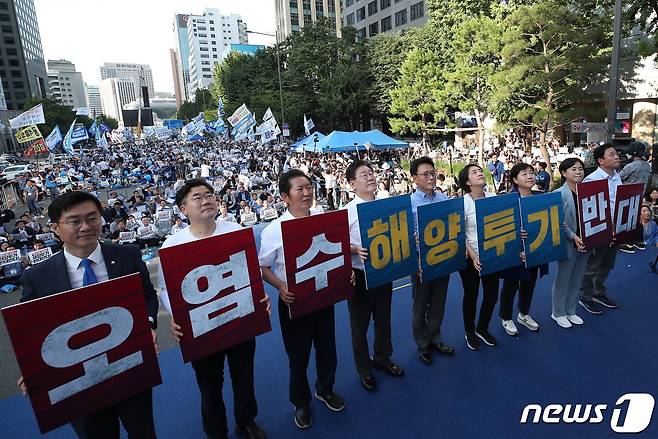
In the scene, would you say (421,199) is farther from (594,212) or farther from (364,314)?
(594,212)

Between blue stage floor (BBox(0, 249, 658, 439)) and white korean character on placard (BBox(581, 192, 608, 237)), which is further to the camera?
white korean character on placard (BBox(581, 192, 608, 237))

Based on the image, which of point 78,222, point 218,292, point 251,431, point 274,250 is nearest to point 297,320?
point 274,250

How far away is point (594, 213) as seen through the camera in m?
4.18

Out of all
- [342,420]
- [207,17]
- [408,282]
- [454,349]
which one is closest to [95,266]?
[342,420]

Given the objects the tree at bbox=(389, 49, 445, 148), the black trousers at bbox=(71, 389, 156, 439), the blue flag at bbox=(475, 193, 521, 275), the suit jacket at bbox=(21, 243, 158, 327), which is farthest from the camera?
the tree at bbox=(389, 49, 445, 148)

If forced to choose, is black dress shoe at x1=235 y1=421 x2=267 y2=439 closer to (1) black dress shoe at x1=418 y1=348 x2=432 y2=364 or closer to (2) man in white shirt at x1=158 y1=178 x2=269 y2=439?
(2) man in white shirt at x1=158 y1=178 x2=269 y2=439

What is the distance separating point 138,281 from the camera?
2307 millimetres

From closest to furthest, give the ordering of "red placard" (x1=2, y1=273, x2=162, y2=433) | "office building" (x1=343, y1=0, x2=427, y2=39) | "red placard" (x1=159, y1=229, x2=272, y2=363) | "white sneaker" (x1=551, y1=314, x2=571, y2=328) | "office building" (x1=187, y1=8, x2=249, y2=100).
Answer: "red placard" (x1=2, y1=273, x2=162, y2=433) → "red placard" (x1=159, y1=229, x2=272, y2=363) → "white sneaker" (x1=551, y1=314, x2=571, y2=328) → "office building" (x1=343, y1=0, x2=427, y2=39) → "office building" (x1=187, y1=8, x2=249, y2=100)

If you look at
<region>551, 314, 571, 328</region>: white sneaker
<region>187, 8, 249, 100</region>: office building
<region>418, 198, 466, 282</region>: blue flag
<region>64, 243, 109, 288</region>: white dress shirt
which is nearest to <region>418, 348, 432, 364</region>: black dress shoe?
<region>418, 198, 466, 282</region>: blue flag

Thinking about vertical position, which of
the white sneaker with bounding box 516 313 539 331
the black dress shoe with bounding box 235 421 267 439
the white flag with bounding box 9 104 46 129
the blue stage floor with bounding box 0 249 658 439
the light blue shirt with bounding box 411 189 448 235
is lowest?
the blue stage floor with bounding box 0 249 658 439

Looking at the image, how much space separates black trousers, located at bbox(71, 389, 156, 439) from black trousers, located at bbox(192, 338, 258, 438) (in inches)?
15.6

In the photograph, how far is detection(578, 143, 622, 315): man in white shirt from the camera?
14.7ft

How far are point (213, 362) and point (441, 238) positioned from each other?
2171 mm

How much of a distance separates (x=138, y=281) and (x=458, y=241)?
107 inches
